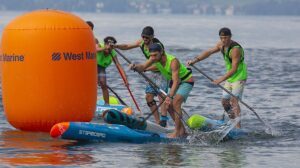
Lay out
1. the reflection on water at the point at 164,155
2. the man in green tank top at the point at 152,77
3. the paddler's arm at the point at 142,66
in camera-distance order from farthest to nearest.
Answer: the man in green tank top at the point at 152,77, the paddler's arm at the point at 142,66, the reflection on water at the point at 164,155

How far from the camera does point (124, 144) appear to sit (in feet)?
58.0

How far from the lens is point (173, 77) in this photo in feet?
59.6

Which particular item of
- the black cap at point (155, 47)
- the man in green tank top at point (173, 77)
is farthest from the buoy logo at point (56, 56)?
the black cap at point (155, 47)

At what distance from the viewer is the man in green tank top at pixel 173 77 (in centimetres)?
1812

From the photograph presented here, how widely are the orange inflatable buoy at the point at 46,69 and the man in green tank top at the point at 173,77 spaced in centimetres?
103

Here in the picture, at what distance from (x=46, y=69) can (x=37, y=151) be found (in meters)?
1.62

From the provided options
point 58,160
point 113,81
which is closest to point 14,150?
point 58,160

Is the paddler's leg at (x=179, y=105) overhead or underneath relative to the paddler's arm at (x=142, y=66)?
underneath

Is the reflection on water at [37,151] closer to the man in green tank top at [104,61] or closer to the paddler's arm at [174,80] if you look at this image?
the paddler's arm at [174,80]

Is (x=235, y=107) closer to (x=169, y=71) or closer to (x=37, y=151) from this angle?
(x=169, y=71)

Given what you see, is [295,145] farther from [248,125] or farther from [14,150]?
[14,150]

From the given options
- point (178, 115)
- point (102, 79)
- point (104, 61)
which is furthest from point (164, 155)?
point (102, 79)

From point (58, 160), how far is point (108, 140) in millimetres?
2061

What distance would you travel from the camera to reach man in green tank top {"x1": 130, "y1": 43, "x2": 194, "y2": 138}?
18.1 meters
